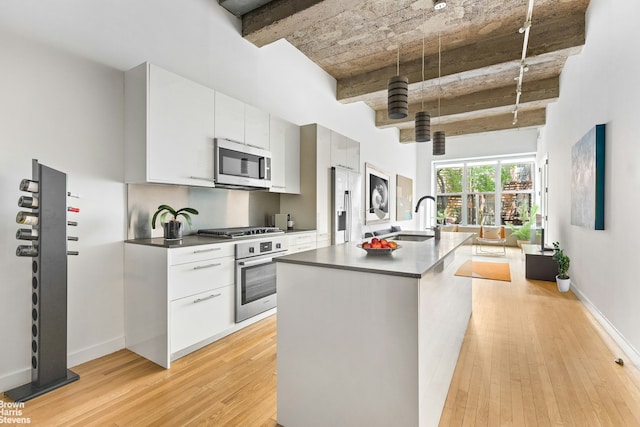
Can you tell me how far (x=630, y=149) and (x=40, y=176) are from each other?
411cm

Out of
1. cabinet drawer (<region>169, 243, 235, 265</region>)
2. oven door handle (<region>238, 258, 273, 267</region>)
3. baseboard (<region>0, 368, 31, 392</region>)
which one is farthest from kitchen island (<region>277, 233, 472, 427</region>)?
baseboard (<region>0, 368, 31, 392</region>)

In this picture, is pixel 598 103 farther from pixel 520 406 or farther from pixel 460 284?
pixel 520 406

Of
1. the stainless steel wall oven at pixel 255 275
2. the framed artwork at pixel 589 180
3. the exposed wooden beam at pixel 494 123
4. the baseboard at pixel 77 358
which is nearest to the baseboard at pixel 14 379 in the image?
the baseboard at pixel 77 358

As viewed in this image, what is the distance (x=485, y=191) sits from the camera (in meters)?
9.54

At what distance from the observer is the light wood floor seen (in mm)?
1727

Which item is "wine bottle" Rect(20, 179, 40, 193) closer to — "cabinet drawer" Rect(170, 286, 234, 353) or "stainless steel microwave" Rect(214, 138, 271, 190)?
"cabinet drawer" Rect(170, 286, 234, 353)

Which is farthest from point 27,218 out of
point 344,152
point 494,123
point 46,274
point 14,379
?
point 494,123

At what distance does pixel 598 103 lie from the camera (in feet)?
10.6

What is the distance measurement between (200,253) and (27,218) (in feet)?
3.46

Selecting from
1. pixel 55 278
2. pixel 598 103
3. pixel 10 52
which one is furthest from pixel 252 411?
pixel 598 103

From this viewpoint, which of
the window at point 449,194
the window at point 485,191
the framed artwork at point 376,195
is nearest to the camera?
the framed artwork at point 376,195

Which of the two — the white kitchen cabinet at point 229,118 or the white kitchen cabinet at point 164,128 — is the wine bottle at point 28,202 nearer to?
the white kitchen cabinet at point 164,128

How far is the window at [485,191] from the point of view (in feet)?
29.9

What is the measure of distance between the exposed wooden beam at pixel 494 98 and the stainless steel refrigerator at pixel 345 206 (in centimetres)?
266
